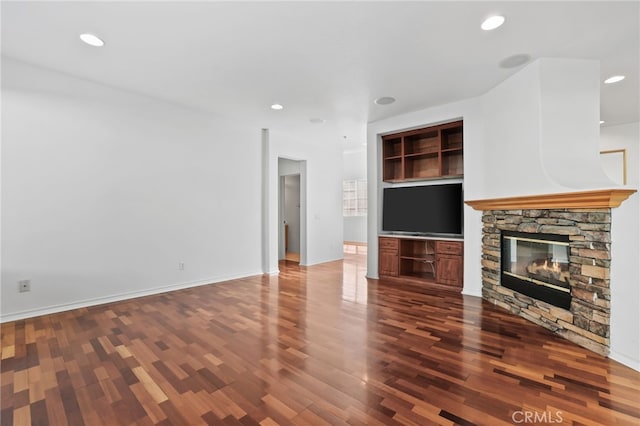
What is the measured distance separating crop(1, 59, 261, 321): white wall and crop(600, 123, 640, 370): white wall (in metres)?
4.88

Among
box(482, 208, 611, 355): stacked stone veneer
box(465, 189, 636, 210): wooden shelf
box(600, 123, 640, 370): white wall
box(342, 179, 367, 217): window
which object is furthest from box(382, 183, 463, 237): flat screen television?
box(342, 179, 367, 217): window

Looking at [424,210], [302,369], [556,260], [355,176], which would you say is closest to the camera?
[302,369]

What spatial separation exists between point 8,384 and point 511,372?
137 inches

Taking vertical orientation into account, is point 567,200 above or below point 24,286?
above

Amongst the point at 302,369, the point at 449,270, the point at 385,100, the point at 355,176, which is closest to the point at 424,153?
the point at 385,100

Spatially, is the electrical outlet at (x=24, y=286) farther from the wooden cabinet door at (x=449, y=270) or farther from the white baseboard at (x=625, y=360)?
the white baseboard at (x=625, y=360)

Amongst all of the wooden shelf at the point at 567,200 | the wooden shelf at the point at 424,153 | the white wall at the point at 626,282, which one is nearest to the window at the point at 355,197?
the wooden shelf at the point at 424,153

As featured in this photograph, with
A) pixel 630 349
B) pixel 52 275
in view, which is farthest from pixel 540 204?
pixel 52 275

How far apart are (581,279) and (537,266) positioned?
563mm

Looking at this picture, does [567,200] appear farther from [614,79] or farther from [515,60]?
[614,79]

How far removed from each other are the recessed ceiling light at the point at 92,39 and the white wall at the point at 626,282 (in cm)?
474

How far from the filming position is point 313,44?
9.56 ft

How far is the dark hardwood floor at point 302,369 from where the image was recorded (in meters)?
1.77

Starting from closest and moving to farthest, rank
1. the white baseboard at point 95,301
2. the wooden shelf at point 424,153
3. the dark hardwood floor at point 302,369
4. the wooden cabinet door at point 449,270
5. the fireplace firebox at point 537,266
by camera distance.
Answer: the dark hardwood floor at point 302,369, the fireplace firebox at point 537,266, the white baseboard at point 95,301, the wooden cabinet door at point 449,270, the wooden shelf at point 424,153
